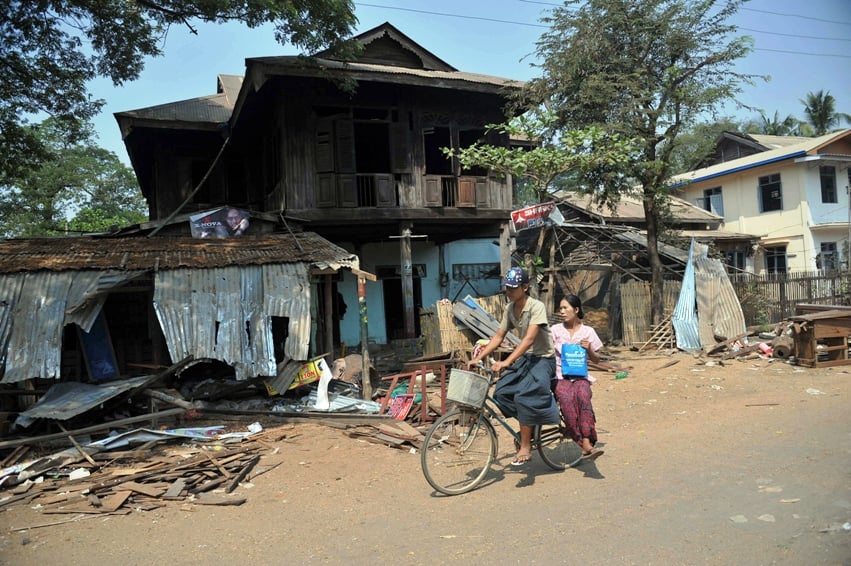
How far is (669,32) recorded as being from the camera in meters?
13.6

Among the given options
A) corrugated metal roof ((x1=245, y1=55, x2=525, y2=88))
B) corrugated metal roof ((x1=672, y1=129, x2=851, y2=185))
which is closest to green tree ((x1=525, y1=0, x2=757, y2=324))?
corrugated metal roof ((x1=245, y1=55, x2=525, y2=88))

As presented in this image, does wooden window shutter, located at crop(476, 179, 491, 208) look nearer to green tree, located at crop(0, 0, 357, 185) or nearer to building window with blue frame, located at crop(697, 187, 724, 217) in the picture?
green tree, located at crop(0, 0, 357, 185)

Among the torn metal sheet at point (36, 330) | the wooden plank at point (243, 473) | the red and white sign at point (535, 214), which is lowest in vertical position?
the wooden plank at point (243, 473)

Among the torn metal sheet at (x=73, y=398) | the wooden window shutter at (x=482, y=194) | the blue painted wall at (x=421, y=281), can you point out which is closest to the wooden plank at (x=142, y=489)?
the torn metal sheet at (x=73, y=398)

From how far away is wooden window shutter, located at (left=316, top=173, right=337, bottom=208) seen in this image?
13.0m

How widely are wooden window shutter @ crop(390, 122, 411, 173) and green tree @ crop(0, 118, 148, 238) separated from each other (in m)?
19.3

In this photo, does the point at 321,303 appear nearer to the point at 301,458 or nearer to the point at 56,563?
the point at 301,458

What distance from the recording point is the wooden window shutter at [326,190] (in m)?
13.0

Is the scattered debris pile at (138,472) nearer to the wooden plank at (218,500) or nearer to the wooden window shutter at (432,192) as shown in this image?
the wooden plank at (218,500)

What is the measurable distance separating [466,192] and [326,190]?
369cm

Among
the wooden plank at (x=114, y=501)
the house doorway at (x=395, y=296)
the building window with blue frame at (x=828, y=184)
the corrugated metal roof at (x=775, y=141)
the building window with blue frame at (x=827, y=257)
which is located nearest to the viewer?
the wooden plank at (x=114, y=501)

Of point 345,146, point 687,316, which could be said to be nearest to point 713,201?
point 687,316

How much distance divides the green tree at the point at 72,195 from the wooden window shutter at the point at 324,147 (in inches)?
727

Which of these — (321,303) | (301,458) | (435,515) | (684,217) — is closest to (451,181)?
(321,303)
